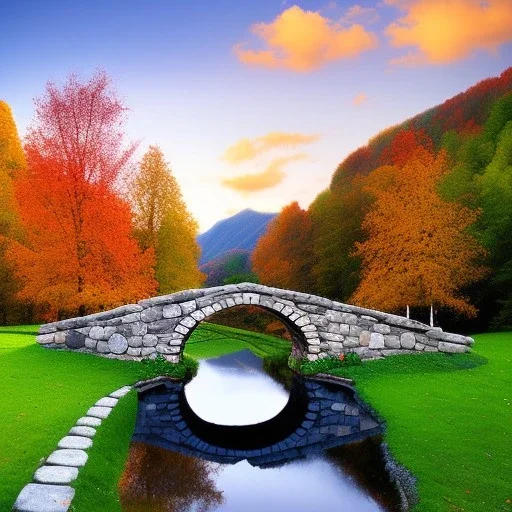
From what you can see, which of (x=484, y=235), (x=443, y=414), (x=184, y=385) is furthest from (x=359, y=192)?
(x=443, y=414)

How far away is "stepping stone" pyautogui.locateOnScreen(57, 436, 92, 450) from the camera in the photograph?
21.2 ft

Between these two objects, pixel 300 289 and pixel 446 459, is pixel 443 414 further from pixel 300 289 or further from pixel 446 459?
pixel 300 289

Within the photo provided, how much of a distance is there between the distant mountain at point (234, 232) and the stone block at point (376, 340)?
209 ft

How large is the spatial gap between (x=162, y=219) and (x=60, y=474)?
1960cm

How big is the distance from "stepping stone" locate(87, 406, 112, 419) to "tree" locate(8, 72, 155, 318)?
28.1 ft

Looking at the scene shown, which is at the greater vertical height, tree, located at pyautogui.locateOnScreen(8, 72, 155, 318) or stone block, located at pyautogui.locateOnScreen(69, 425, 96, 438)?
tree, located at pyautogui.locateOnScreen(8, 72, 155, 318)

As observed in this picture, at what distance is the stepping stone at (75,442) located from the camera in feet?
21.2

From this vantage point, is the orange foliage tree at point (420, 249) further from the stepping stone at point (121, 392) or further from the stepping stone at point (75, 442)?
the stepping stone at point (75, 442)

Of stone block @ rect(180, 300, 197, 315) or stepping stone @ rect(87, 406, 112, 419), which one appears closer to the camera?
stepping stone @ rect(87, 406, 112, 419)

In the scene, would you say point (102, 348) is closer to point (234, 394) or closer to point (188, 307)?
point (188, 307)

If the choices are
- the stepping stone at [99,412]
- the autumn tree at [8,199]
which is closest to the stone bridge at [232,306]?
the stepping stone at [99,412]

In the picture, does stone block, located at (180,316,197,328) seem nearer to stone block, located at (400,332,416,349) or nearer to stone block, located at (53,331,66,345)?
stone block, located at (53,331,66,345)

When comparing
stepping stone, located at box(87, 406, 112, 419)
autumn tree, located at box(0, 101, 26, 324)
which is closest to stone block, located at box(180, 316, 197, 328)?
stepping stone, located at box(87, 406, 112, 419)

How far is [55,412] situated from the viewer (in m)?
7.82
